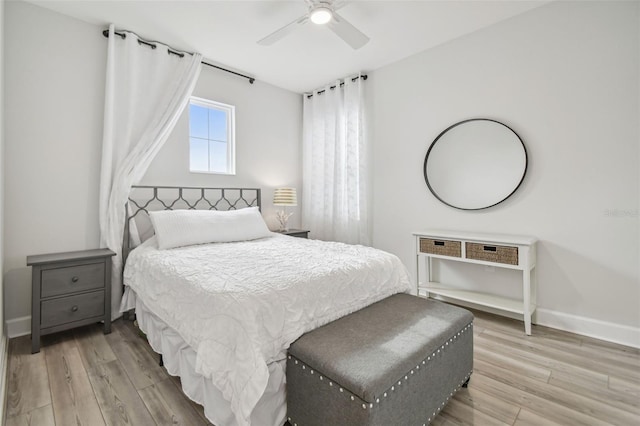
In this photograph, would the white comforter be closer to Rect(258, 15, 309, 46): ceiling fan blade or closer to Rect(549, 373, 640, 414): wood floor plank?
Rect(549, 373, 640, 414): wood floor plank

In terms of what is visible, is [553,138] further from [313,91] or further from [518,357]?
[313,91]

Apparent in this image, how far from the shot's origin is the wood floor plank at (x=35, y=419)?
1498mm

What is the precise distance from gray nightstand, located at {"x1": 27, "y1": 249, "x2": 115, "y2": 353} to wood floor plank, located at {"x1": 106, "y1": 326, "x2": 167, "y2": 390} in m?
0.16

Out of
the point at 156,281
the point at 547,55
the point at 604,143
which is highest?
the point at 547,55

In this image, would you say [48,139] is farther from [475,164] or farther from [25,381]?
[475,164]

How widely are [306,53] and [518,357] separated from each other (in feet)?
11.5

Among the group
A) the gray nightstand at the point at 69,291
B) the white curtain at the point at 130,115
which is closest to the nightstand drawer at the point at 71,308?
the gray nightstand at the point at 69,291

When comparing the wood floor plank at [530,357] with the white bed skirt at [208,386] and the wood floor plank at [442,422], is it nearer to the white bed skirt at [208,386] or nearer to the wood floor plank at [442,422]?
the wood floor plank at [442,422]

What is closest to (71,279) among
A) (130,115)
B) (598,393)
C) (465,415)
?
(130,115)

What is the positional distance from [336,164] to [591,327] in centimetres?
309

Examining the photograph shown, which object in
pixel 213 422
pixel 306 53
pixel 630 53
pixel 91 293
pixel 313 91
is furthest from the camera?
pixel 313 91

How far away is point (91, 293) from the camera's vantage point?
244 centimetres

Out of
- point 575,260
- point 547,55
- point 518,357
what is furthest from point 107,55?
point 575,260

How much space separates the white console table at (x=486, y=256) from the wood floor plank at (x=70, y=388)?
9.24ft
